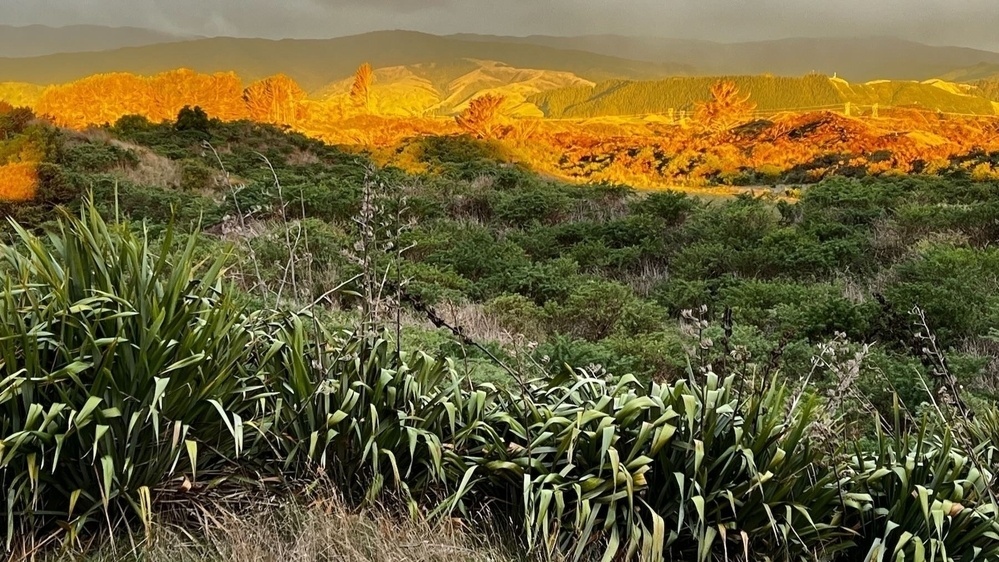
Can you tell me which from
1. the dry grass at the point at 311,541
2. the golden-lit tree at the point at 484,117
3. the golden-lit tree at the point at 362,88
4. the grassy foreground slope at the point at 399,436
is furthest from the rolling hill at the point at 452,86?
the dry grass at the point at 311,541

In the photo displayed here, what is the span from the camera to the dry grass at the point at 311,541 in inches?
89.1

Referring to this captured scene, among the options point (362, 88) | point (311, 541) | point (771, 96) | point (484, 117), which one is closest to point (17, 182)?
point (311, 541)

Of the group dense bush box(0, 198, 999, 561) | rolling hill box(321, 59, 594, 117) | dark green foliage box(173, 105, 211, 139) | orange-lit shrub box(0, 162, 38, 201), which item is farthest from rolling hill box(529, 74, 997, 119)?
dense bush box(0, 198, 999, 561)

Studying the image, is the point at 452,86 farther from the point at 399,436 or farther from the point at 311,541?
the point at 311,541

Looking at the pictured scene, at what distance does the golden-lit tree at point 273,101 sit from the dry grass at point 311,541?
26300 millimetres

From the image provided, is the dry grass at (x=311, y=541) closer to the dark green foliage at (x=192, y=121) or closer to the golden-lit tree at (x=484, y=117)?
the dark green foliage at (x=192, y=121)

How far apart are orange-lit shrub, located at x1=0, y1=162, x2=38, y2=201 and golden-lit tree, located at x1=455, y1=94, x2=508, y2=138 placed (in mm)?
15049

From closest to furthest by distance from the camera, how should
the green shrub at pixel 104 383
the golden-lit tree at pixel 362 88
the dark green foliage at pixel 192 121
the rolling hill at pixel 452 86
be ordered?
1. the green shrub at pixel 104 383
2. the dark green foliage at pixel 192 121
3. the golden-lit tree at pixel 362 88
4. the rolling hill at pixel 452 86

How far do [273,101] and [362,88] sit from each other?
3.50 metres

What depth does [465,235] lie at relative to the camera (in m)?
11.6

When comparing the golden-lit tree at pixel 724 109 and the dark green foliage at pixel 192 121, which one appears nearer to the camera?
A: the dark green foliage at pixel 192 121

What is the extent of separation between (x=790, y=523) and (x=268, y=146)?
77.2ft

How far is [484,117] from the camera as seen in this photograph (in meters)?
27.0

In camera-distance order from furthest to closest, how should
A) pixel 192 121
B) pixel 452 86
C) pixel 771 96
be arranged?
pixel 452 86
pixel 771 96
pixel 192 121
